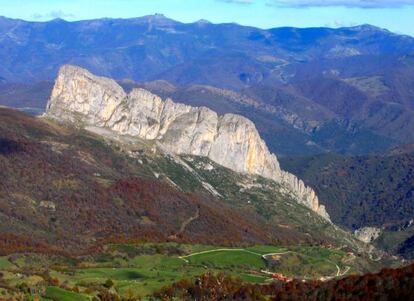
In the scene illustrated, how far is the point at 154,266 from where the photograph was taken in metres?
155

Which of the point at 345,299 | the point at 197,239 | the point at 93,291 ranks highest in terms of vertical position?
the point at 345,299

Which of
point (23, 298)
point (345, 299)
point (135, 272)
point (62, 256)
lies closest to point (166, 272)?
point (135, 272)

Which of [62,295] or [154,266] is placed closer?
[62,295]

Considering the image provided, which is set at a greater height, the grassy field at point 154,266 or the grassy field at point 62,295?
the grassy field at point 62,295

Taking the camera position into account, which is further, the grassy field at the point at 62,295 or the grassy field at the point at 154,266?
the grassy field at the point at 154,266

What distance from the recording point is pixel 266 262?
16800 centimetres

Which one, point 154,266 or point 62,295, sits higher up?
point 62,295

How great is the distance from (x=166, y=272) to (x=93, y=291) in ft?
85.9

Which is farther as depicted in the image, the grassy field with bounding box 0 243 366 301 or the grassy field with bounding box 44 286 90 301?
the grassy field with bounding box 0 243 366 301

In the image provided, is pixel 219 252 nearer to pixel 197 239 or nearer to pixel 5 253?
pixel 197 239

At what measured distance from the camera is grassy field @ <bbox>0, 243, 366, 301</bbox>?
126806mm

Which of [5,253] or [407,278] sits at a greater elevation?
[407,278]

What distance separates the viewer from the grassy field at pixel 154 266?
127 meters

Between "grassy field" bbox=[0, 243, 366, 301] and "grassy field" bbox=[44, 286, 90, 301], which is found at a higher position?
"grassy field" bbox=[44, 286, 90, 301]
